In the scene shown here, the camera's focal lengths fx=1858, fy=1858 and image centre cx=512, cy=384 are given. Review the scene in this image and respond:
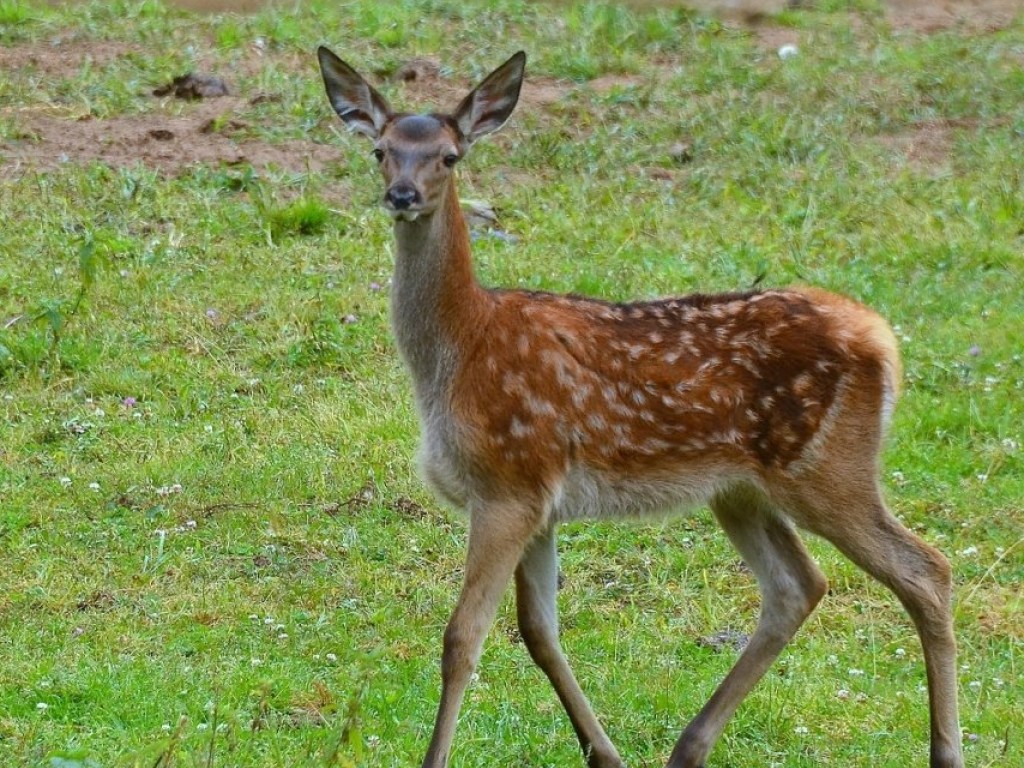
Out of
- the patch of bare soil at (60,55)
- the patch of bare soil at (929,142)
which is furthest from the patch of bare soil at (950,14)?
the patch of bare soil at (60,55)

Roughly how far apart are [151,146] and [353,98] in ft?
19.1

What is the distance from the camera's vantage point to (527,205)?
40.6ft

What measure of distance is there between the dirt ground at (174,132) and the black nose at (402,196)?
6.13 m

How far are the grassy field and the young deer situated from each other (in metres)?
0.36

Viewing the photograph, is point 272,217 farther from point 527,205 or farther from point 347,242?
point 527,205

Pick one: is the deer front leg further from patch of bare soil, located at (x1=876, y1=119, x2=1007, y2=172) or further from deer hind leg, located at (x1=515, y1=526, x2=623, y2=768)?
patch of bare soil, located at (x1=876, y1=119, x2=1007, y2=172)

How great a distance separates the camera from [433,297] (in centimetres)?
670

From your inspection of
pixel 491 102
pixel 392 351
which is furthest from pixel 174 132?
pixel 491 102

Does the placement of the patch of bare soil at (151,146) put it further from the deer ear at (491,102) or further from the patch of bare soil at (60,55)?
the deer ear at (491,102)

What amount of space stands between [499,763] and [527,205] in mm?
6553

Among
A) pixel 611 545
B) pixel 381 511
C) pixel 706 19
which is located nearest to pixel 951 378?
pixel 611 545

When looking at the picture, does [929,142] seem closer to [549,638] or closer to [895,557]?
[895,557]

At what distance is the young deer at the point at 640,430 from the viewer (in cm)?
633

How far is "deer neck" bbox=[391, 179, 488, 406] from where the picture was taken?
21.7 feet
